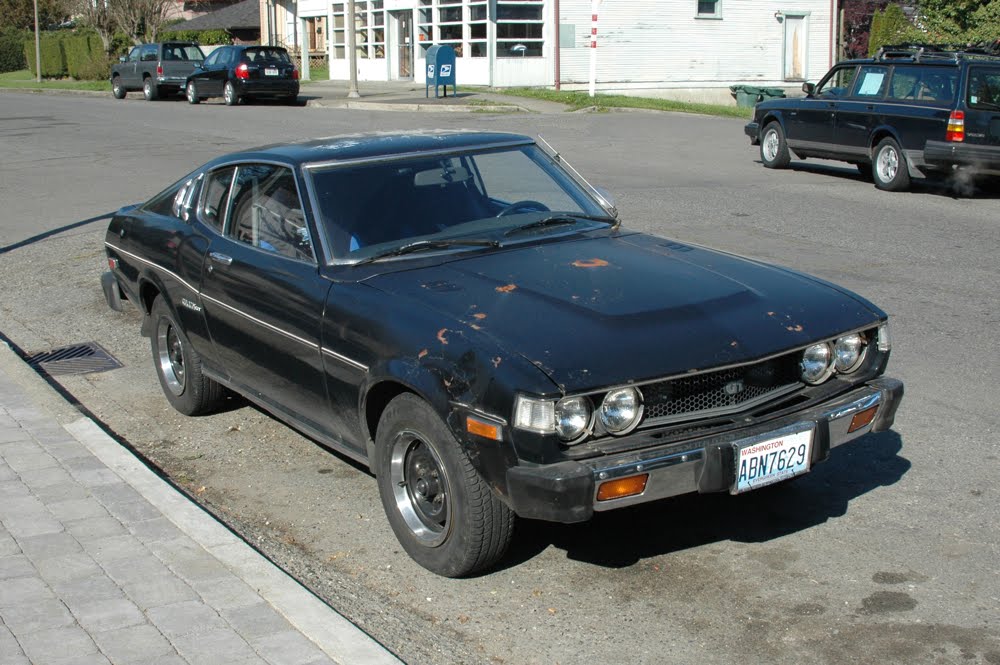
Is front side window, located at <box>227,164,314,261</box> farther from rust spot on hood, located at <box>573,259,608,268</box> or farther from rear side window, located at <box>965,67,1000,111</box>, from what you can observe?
rear side window, located at <box>965,67,1000,111</box>

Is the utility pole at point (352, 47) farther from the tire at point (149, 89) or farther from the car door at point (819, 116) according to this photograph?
the car door at point (819, 116)

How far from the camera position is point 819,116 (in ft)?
54.1

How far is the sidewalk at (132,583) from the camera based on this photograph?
3.72 meters

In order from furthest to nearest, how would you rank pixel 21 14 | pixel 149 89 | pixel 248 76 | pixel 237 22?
1. pixel 21 14
2. pixel 237 22
3. pixel 149 89
4. pixel 248 76

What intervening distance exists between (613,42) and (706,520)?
33.2 m

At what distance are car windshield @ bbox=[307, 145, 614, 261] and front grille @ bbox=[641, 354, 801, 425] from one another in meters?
1.28

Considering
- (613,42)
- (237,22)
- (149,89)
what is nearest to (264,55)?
(149,89)

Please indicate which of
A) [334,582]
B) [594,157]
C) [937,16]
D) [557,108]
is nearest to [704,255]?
[334,582]

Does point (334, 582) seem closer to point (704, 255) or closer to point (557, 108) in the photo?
point (704, 255)

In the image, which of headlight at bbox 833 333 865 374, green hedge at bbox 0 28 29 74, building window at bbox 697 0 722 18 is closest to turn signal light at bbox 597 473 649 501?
headlight at bbox 833 333 865 374

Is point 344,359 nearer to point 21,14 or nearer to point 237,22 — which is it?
point 237,22

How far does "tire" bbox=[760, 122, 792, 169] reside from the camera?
56.9 feet

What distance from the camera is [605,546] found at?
4.62 m

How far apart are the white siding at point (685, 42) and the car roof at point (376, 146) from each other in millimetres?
30272
